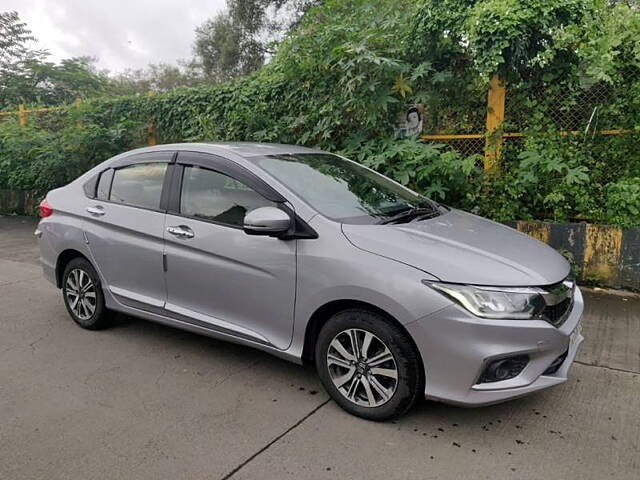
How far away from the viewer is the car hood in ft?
8.51

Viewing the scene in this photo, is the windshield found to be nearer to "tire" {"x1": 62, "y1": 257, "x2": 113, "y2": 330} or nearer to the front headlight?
the front headlight

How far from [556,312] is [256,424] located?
1.74 m

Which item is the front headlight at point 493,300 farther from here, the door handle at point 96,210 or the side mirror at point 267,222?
the door handle at point 96,210

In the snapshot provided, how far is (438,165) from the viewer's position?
5.49 metres

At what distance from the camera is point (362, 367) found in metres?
2.81

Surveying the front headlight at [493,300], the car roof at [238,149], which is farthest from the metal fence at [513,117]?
the front headlight at [493,300]

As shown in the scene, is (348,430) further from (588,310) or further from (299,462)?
(588,310)

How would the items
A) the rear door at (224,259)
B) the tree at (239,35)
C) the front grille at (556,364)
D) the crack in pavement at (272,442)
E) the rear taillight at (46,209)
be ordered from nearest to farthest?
the crack in pavement at (272,442)
the front grille at (556,364)
the rear door at (224,259)
the rear taillight at (46,209)
the tree at (239,35)

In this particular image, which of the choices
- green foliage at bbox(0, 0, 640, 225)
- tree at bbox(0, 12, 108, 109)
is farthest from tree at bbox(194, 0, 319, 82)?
green foliage at bbox(0, 0, 640, 225)

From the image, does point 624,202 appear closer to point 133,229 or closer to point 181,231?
point 181,231

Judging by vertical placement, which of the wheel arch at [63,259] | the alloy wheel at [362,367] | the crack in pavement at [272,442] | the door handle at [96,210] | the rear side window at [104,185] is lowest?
the crack in pavement at [272,442]

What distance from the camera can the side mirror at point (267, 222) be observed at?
116 inches

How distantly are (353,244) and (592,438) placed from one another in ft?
5.29

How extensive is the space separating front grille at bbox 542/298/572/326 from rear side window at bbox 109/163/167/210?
2665 mm
